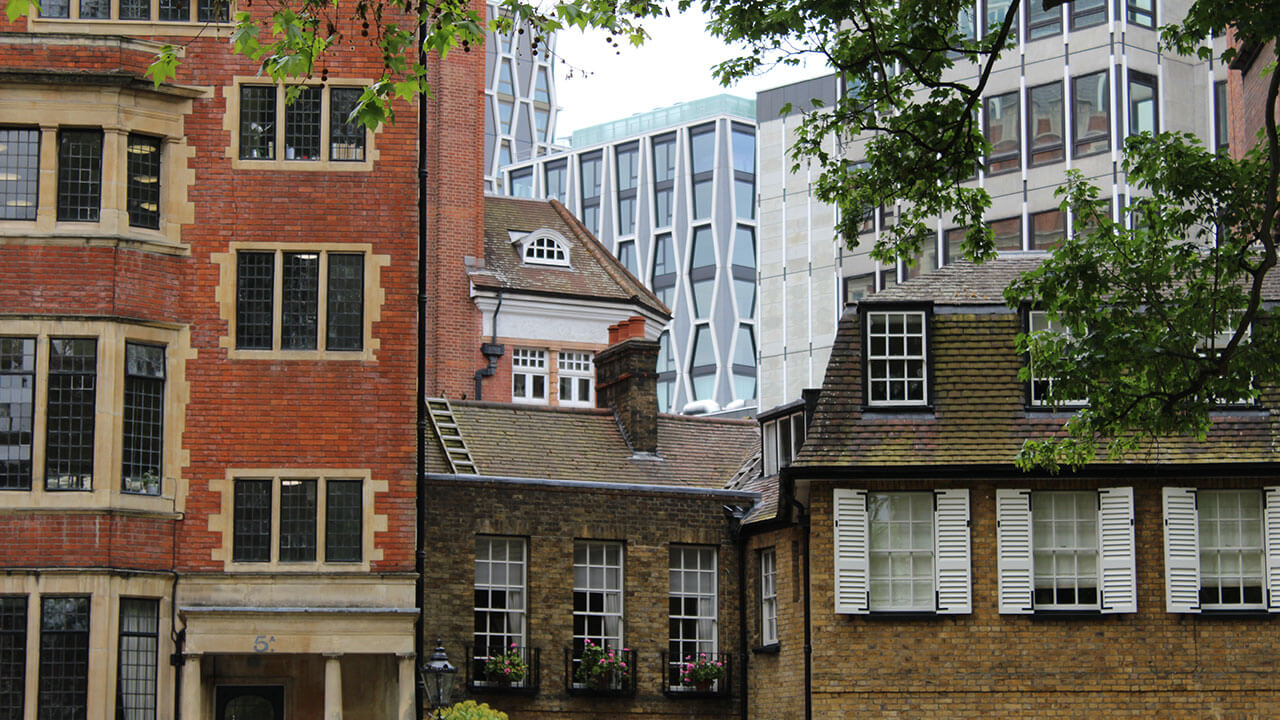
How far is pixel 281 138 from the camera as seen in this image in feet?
96.8

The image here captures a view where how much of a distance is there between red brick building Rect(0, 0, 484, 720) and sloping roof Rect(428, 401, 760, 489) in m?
4.66

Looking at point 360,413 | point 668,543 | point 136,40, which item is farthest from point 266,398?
point 668,543

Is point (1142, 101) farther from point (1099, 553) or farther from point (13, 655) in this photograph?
point (13, 655)

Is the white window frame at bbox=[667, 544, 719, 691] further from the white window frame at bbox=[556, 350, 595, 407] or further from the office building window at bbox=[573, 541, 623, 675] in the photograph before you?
the white window frame at bbox=[556, 350, 595, 407]

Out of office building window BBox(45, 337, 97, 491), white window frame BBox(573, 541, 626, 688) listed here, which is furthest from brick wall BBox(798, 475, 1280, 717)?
office building window BBox(45, 337, 97, 491)

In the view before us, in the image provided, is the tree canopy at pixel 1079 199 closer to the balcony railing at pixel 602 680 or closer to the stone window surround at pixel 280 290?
the stone window surround at pixel 280 290

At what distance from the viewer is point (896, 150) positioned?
67.2ft

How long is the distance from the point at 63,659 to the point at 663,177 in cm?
7280

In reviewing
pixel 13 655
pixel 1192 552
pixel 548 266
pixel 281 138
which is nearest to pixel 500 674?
pixel 13 655

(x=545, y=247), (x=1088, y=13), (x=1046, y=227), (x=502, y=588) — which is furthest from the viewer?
(x=1046, y=227)

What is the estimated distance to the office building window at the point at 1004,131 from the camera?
2419 inches

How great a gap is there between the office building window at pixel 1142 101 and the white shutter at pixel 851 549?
3197 centimetres

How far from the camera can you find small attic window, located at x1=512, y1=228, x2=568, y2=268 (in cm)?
5012

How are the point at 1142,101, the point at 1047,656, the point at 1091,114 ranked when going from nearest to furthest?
1. the point at 1047,656
2. the point at 1142,101
3. the point at 1091,114
